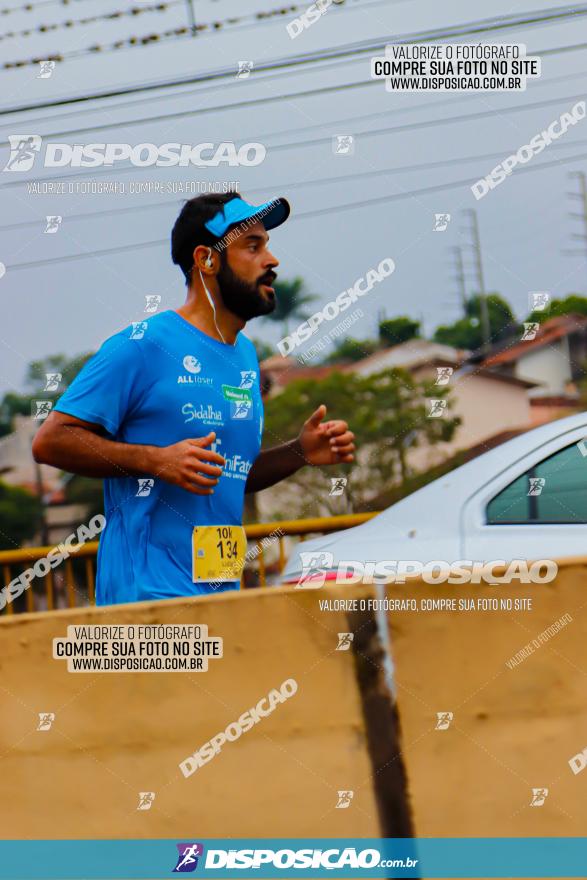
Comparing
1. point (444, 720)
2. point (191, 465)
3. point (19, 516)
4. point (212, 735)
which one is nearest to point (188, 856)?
point (212, 735)

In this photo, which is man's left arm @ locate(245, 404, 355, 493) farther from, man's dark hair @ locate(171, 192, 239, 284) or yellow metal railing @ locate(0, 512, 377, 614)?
yellow metal railing @ locate(0, 512, 377, 614)

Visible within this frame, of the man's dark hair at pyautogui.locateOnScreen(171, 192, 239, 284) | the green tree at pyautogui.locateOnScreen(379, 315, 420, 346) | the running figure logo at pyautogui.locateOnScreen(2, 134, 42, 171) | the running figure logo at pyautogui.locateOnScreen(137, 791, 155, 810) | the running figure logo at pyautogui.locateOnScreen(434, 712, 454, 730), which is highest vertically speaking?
the green tree at pyautogui.locateOnScreen(379, 315, 420, 346)

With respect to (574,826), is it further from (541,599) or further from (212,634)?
(212,634)

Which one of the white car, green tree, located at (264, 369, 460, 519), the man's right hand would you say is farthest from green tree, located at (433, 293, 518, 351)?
the man's right hand

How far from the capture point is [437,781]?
273 cm

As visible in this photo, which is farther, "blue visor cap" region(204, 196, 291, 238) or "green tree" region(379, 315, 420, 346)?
"green tree" region(379, 315, 420, 346)

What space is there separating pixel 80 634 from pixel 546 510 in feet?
6.77

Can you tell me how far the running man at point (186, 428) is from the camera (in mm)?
3316

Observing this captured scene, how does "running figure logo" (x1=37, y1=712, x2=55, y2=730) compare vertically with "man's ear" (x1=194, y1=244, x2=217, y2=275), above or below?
below

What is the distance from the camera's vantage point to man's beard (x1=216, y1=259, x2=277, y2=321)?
3561mm

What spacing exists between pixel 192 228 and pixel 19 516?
41.2 m

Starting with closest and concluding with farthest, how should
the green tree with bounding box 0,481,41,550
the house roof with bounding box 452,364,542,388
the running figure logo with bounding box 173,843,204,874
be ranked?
the running figure logo with bounding box 173,843,204,874, the green tree with bounding box 0,481,41,550, the house roof with bounding box 452,364,542,388

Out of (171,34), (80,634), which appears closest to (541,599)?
(80,634)

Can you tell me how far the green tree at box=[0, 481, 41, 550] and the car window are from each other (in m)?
39.0
